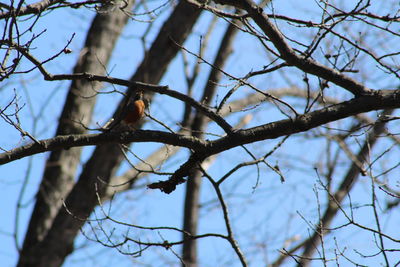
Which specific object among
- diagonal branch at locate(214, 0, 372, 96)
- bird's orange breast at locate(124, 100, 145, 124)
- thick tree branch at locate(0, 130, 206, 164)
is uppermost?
bird's orange breast at locate(124, 100, 145, 124)

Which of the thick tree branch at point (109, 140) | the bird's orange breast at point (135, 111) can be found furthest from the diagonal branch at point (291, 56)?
the bird's orange breast at point (135, 111)

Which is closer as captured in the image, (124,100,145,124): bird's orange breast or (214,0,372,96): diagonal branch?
(214,0,372,96): diagonal branch

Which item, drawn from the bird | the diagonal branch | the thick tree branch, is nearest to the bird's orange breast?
the bird

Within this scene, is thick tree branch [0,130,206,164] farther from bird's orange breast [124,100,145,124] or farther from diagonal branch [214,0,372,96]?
bird's orange breast [124,100,145,124]

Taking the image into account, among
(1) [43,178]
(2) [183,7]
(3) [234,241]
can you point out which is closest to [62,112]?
(1) [43,178]

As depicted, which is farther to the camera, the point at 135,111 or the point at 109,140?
the point at 135,111

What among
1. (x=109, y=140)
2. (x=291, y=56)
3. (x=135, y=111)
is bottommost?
(x=109, y=140)

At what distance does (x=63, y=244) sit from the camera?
693 cm

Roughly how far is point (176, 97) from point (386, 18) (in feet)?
4.52

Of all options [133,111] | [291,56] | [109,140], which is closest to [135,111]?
[133,111]

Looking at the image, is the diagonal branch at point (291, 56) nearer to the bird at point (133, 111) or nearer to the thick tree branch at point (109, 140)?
the thick tree branch at point (109, 140)

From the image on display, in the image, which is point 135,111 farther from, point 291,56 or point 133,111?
point 291,56

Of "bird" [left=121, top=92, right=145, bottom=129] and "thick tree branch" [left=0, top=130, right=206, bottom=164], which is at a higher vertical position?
"bird" [left=121, top=92, right=145, bottom=129]

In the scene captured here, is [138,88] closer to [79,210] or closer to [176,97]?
[176,97]
